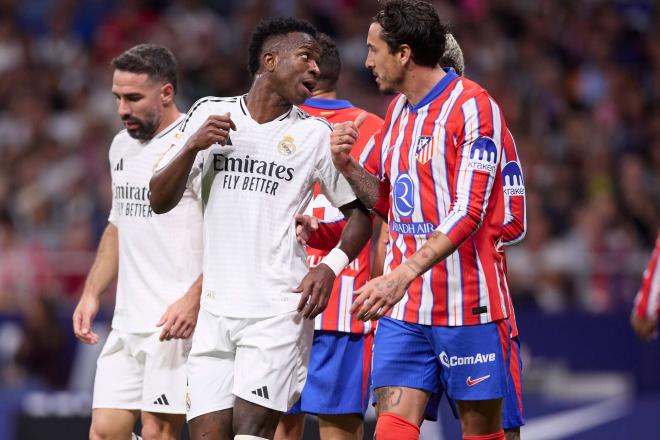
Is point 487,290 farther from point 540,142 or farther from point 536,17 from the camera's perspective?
point 536,17

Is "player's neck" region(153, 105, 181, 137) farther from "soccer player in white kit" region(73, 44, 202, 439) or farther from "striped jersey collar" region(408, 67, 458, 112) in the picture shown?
"striped jersey collar" region(408, 67, 458, 112)

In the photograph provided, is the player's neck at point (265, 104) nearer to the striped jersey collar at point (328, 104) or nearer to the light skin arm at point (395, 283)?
the striped jersey collar at point (328, 104)

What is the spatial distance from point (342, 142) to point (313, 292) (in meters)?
0.68

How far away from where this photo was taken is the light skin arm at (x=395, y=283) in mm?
4738

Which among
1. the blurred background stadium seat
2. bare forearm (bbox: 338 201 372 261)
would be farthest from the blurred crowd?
bare forearm (bbox: 338 201 372 261)

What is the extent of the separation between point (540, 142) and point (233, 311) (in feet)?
27.0

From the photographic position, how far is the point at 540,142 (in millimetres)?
12875

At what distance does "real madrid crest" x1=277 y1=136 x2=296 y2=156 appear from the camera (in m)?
5.31

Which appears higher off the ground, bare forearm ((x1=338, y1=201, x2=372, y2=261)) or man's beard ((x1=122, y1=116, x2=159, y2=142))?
man's beard ((x1=122, y1=116, x2=159, y2=142))

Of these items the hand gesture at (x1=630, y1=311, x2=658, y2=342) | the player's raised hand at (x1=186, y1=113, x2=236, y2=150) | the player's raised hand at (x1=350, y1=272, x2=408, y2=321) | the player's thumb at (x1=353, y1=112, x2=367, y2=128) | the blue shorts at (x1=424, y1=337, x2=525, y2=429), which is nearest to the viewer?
the player's raised hand at (x1=350, y1=272, x2=408, y2=321)

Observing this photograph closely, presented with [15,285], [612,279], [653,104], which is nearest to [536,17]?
[653,104]

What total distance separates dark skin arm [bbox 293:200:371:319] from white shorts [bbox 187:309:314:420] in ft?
0.51

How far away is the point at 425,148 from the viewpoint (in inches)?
204

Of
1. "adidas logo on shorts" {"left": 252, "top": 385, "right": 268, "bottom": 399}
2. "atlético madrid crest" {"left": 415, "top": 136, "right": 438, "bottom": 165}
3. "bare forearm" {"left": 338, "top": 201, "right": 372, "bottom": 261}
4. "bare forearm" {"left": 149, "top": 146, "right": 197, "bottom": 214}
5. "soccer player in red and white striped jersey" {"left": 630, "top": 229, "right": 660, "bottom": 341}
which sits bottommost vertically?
"adidas logo on shorts" {"left": 252, "top": 385, "right": 268, "bottom": 399}
